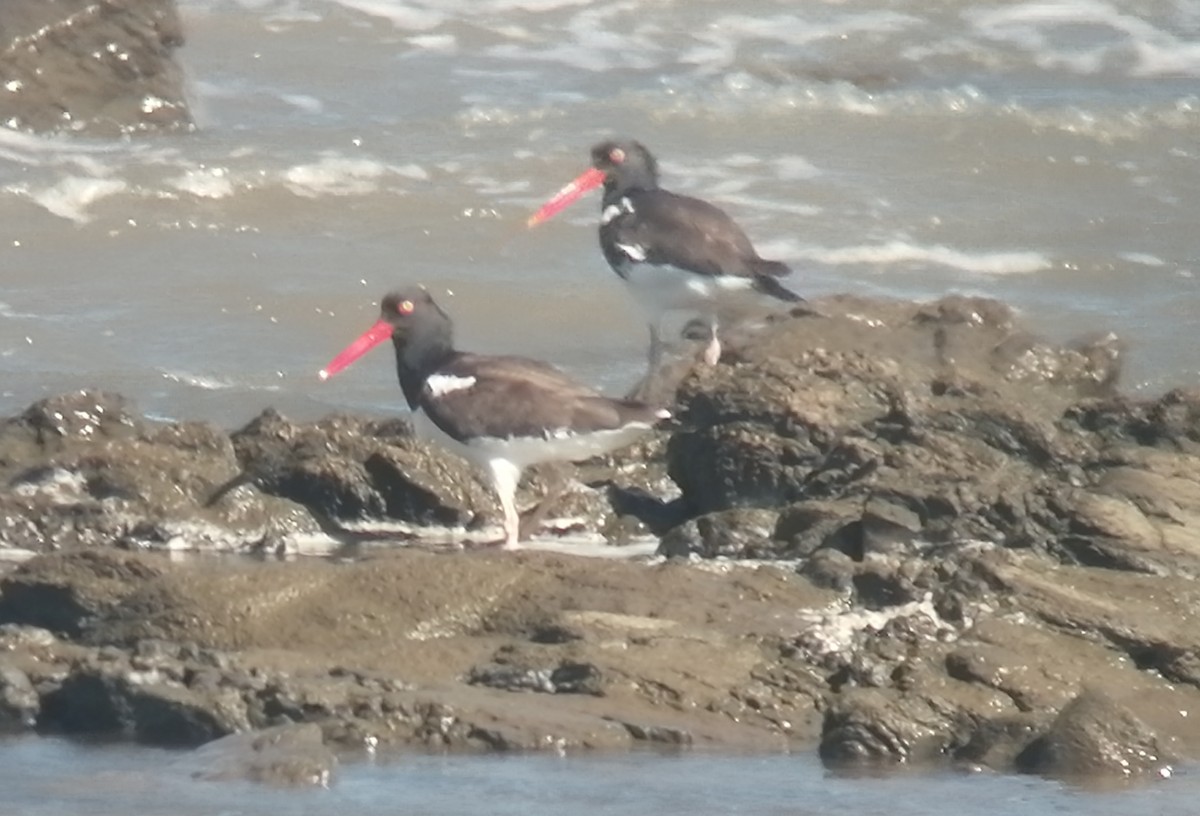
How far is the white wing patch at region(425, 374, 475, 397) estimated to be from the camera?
7230mm

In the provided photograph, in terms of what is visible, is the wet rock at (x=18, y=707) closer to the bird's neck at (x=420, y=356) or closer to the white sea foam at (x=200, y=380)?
the bird's neck at (x=420, y=356)

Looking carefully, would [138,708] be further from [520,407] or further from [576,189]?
[576,189]

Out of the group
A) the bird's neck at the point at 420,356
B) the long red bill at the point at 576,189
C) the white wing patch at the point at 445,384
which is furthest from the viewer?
the long red bill at the point at 576,189

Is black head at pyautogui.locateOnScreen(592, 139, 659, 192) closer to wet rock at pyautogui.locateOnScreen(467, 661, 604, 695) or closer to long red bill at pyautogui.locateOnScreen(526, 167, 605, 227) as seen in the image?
long red bill at pyautogui.locateOnScreen(526, 167, 605, 227)

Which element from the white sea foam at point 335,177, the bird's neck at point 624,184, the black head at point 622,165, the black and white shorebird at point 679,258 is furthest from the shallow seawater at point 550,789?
the white sea foam at point 335,177

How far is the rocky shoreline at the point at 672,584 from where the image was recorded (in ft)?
18.0

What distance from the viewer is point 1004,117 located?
15.2m

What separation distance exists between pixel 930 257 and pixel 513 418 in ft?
17.7

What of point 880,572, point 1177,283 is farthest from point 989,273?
point 880,572

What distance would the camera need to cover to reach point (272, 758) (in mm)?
5129

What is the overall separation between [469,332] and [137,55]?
4780 mm

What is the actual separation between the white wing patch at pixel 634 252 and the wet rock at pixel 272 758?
3990 mm

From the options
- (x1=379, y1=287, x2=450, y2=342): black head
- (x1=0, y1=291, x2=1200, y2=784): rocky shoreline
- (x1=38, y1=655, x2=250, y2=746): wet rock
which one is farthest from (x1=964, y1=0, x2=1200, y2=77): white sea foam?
(x1=38, y1=655, x2=250, y2=746): wet rock

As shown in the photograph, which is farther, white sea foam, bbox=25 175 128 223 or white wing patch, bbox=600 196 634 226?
white sea foam, bbox=25 175 128 223
